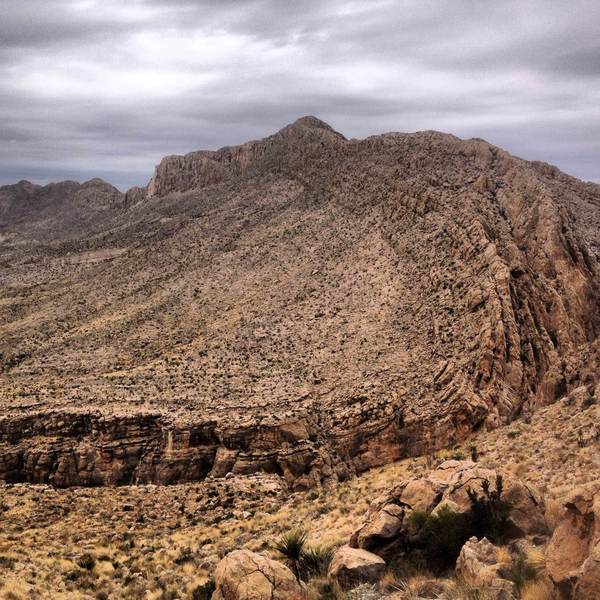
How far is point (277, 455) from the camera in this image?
91.4ft

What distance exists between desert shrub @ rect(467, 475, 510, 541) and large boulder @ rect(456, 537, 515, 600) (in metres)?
0.78

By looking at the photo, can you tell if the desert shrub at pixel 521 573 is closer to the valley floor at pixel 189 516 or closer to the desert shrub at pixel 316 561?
the valley floor at pixel 189 516

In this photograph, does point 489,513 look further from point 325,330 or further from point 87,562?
point 325,330

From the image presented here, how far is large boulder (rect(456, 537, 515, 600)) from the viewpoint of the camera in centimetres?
1075

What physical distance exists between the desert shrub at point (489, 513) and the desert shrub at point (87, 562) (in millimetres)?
12453

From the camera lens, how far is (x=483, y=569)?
1170 cm

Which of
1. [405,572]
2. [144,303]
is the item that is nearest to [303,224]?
[144,303]

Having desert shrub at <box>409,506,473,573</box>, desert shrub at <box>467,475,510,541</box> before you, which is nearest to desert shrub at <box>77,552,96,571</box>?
desert shrub at <box>409,506,473,573</box>

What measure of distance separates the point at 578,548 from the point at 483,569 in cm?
184

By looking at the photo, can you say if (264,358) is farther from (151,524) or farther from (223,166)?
(223,166)

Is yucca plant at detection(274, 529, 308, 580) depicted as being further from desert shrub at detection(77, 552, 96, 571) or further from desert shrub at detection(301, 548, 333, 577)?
desert shrub at detection(77, 552, 96, 571)

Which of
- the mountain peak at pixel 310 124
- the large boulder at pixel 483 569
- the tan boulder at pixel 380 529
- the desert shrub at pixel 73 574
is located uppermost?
the mountain peak at pixel 310 124

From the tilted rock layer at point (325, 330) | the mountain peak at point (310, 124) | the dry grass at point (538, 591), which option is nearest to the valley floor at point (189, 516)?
the tilted rock layer at point (325, 330)

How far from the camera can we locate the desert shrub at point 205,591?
1516 cm
